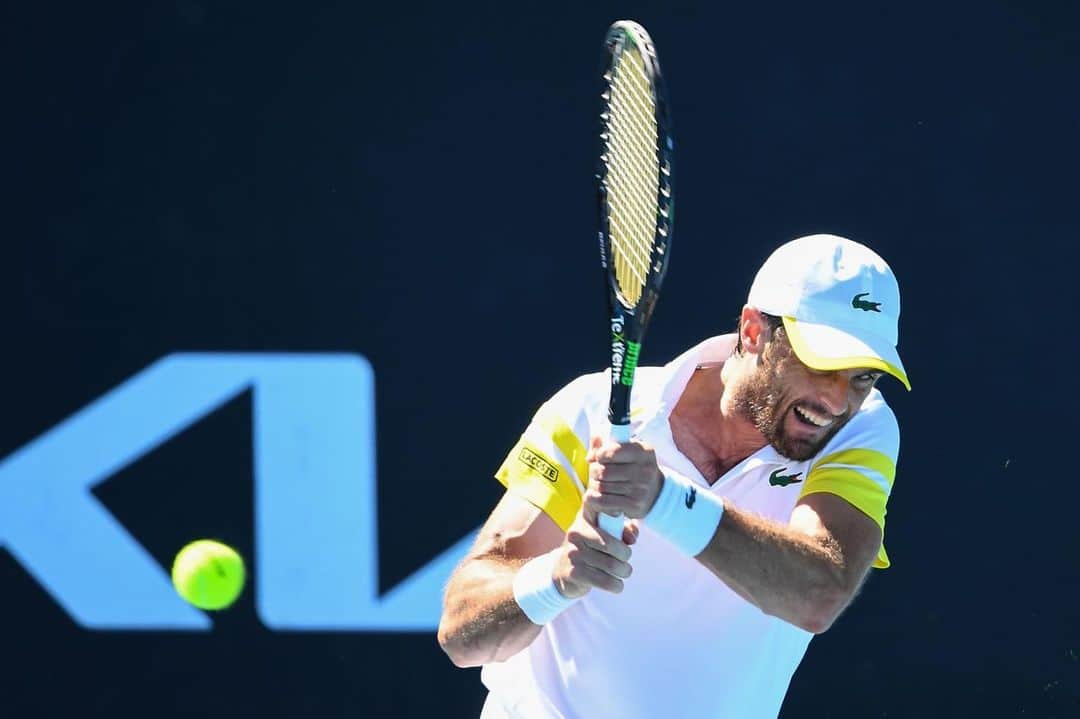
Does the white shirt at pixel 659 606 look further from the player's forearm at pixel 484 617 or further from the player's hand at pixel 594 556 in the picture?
the player's hand at pixel 594 556

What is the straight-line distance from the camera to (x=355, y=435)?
436 centimetres

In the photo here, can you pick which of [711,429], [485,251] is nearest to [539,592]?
[711,429]

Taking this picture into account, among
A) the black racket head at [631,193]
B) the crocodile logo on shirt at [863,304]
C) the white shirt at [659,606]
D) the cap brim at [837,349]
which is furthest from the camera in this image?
the white shirt at [659,606]

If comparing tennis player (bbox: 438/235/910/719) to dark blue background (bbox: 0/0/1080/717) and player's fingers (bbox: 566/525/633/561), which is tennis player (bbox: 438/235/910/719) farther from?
dark blue background (bbox: 0/0/1080/717)

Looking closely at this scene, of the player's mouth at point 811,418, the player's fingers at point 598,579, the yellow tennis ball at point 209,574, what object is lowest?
the yellow tennis ball at point 209,574

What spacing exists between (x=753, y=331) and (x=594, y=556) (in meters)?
0.60

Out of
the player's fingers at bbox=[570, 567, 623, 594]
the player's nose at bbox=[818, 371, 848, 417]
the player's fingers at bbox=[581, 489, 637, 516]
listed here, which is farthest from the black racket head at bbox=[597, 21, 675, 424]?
the player's nose at bbox=[818, 371, 848, 417]

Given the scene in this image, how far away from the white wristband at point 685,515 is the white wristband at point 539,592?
7.1 inches

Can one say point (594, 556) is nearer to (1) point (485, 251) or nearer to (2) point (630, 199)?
(2) point (630, 199)

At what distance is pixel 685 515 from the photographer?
252cm

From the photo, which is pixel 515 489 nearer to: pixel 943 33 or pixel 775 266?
pixel 775 266

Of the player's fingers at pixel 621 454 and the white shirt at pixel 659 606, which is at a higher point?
the player's fingers at pixel 621 454

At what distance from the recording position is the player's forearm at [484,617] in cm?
270

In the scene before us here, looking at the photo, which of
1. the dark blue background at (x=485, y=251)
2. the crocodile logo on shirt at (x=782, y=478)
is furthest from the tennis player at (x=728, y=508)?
the dark blue background at (x=485, y=251)
